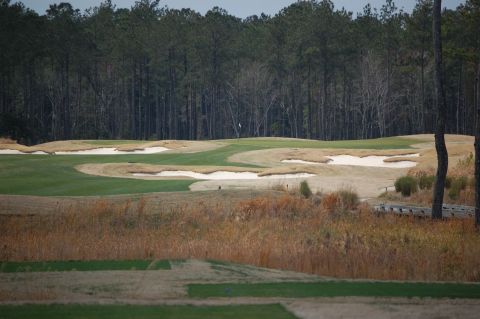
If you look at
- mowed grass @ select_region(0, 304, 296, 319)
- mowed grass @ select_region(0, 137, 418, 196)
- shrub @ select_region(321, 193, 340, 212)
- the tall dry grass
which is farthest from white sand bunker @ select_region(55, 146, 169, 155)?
mowed grass @ select_region(0, 304, 296, 319)

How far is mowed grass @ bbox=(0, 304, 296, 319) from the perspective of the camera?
8.64m

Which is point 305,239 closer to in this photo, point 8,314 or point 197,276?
point 197,276

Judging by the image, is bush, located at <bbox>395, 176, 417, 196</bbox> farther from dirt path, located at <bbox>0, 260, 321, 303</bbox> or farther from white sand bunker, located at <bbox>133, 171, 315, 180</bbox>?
dirt path, located at <bbox>0, 260, 321, 303</bbox>

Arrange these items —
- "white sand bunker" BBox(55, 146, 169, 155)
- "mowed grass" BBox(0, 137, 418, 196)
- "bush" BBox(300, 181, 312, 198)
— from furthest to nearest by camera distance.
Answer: "white sand bunker" BBox(55, 146, 169, 155)
"mowed grass" BBox(0, 137, 418, 196)
"bush" BBox(300, 181, 312, 198)

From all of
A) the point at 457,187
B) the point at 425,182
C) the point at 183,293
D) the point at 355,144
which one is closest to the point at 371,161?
the point at 355,144

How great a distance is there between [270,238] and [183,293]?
6.96m

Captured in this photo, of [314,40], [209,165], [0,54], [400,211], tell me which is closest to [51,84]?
[0,54]

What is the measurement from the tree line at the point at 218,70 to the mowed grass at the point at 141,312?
6255 cm

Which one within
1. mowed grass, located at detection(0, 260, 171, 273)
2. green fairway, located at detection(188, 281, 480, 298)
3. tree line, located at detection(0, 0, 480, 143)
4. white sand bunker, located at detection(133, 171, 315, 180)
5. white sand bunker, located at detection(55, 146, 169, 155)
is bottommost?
mowed grass, located at detection(0, 260, 171, 273)

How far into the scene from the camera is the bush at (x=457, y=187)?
26.6m

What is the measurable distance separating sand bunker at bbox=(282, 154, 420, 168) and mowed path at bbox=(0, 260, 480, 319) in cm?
2612

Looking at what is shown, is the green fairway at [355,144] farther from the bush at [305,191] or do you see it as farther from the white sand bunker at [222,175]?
the bush at [305,191]

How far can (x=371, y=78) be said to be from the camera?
260 ft

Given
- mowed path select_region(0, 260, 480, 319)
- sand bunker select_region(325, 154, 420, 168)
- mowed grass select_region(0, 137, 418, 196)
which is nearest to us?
mowed path select_region(0, 260, 480, 319)
